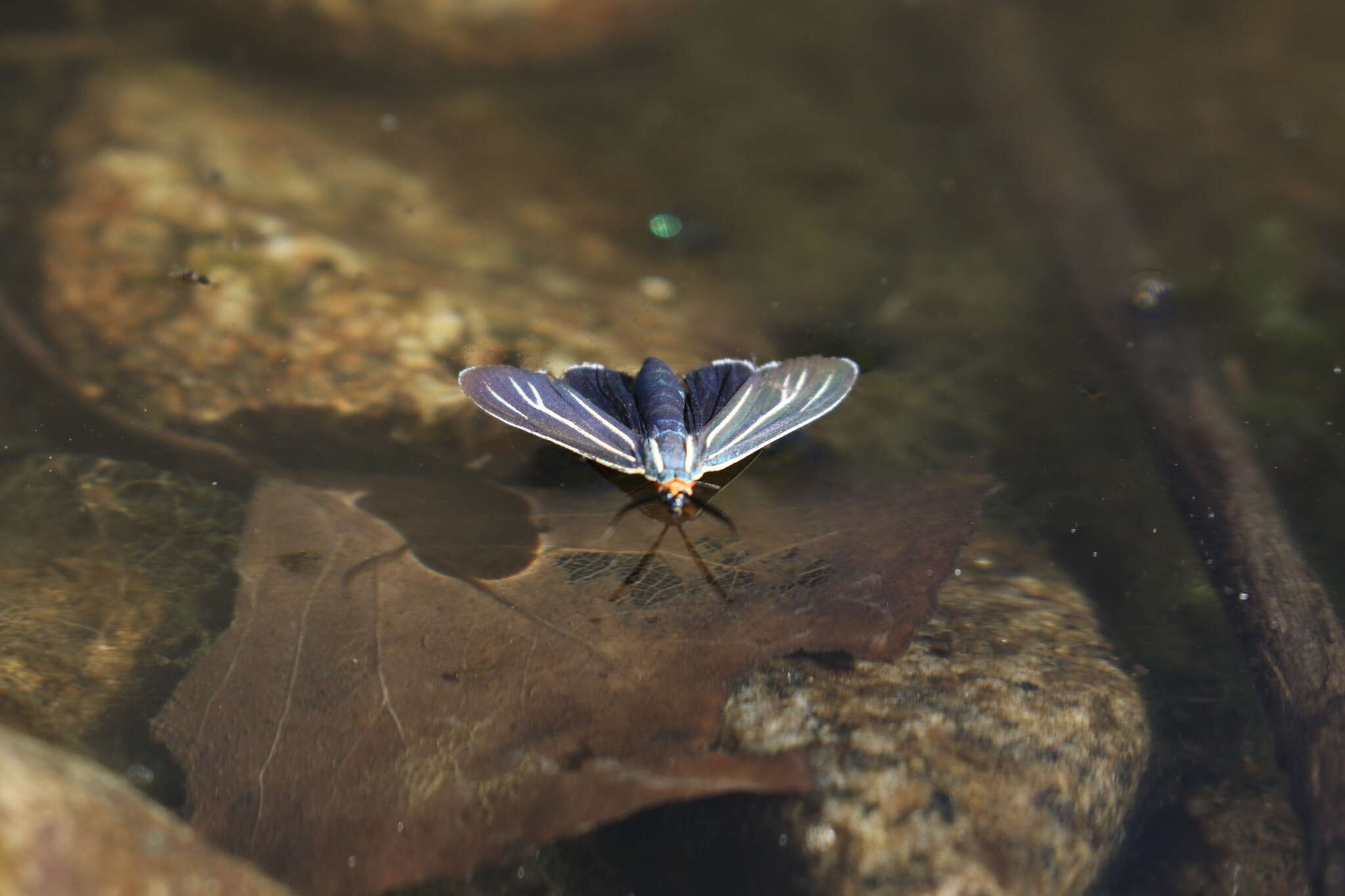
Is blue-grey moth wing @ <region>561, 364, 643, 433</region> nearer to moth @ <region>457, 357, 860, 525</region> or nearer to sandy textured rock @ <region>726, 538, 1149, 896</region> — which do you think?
moth @ <region>457, 357, 860, 525</region>

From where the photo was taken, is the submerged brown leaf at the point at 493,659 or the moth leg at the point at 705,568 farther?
the moth leg at the point at 705,568

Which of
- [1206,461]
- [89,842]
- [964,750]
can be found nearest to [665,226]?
[1206,461]

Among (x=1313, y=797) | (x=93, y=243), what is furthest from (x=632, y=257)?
(x=1313, y=797)

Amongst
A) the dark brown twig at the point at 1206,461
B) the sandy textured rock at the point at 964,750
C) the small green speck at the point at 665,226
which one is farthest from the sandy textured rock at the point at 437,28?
the sandy textured rock at the point at 964,750

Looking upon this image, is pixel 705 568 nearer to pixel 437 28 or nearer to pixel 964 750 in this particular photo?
pixel 964 750

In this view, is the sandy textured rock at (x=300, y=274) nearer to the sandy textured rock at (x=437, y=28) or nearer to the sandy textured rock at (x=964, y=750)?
the sandy textured rock at (x=437, y=28)

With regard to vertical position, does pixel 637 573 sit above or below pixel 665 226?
below

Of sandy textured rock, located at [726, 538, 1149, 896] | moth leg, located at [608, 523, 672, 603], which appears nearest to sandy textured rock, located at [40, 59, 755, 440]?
moth leg, located at [608, 523, 672, 603]
